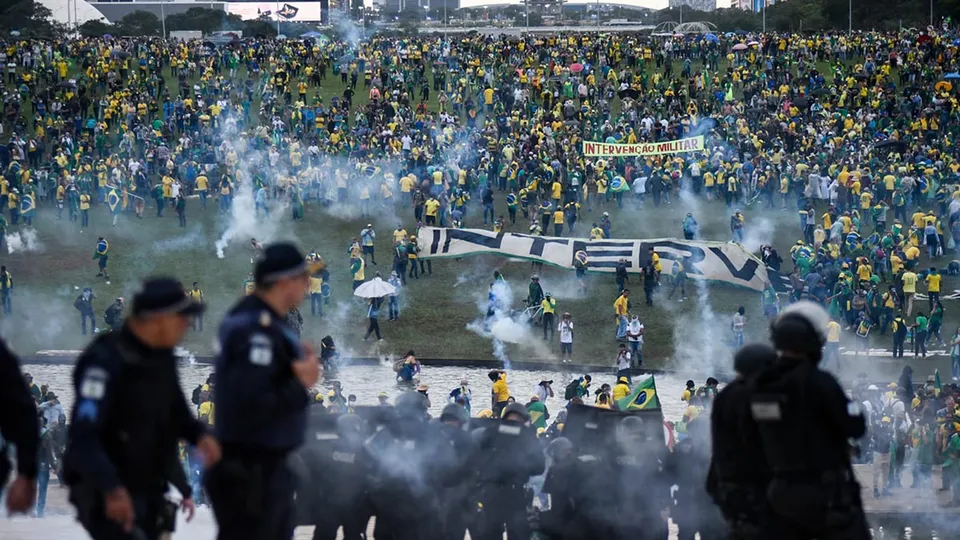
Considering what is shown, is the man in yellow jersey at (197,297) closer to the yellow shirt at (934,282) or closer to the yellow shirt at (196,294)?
the yellow shirt at (196,294)

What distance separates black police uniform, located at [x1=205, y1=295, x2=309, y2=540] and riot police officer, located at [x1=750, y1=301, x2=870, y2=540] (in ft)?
6.67

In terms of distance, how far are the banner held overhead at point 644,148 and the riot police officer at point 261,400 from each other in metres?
31.3

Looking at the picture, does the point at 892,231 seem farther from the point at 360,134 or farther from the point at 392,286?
the point at 360,134

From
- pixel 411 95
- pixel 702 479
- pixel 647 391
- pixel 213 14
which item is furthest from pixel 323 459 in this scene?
pixel 213 14

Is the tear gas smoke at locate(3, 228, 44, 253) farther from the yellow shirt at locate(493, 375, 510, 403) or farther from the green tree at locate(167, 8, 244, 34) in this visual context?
the green tree at locate(167, 8, 244, 34)

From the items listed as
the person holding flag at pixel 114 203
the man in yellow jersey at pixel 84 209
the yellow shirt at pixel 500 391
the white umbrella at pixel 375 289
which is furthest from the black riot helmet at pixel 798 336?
the person holding flag at pixel 114 203

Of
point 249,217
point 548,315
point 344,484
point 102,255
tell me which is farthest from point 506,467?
point 249,217

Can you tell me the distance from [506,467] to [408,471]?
79 centimetres

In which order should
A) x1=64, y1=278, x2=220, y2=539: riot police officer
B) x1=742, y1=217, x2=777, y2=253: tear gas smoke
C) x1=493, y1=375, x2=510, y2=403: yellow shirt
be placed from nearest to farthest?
x1=64, y1=278, x2=220, y2=539: riot police officer → x1=493, y1=375, x2=510, y2=403: yellow shirt → x1=742, y1=217, x2=777, y2=253: tear gas smoke

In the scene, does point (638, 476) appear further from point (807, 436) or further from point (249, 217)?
point (249, 217)

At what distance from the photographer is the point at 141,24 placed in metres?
89.4

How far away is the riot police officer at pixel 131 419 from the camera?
5.38 m

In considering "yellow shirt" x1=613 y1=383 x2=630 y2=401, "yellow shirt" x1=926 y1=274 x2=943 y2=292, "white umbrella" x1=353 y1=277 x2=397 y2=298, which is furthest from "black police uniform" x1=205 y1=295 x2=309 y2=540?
"yellow shirt" x1=926 y1=274 x2=943 y2=292

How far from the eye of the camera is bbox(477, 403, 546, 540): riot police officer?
9422 millimetres
